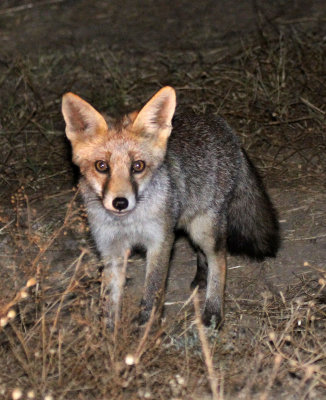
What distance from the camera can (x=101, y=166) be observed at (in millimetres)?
4414

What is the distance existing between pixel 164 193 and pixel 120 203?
0.53 m

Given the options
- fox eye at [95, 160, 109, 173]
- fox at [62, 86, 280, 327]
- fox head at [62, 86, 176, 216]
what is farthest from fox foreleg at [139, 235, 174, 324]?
fox eye at [95, 160, 109, 173]

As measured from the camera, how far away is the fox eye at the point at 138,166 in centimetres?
444

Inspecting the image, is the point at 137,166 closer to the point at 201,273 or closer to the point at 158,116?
the point at 158,116

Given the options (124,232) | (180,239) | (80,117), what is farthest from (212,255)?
(80,117)

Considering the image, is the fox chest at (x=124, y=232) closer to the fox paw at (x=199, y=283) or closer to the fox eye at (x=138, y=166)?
the fox eye at (x=138, y=166)

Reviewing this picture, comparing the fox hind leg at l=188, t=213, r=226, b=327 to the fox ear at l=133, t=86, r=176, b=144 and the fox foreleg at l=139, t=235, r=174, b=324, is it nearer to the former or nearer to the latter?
the fox foreleg at l=139, t=235, r=174, b=324

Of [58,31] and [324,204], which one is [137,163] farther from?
[58,31]

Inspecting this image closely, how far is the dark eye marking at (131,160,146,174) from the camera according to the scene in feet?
14.6

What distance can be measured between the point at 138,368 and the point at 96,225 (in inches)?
49.3

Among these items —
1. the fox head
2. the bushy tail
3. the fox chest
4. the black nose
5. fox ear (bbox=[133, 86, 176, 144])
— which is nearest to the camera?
the black nose

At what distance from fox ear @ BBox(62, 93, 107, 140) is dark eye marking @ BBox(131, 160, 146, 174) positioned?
288 mm

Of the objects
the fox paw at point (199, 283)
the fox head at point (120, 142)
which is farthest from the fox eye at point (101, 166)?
the fox paw at point (199, 283)

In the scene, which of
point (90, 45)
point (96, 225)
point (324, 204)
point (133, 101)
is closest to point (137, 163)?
point (96, 225)
